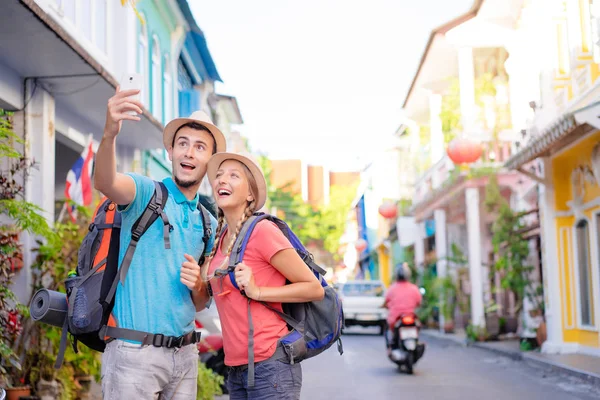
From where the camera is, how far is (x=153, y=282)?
3.42 m

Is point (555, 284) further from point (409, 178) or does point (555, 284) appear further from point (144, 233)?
point (409, 178)

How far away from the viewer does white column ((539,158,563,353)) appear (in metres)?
15.0

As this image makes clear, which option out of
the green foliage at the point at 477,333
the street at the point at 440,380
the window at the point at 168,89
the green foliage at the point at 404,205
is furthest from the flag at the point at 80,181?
the green foliage at the point at 404,205

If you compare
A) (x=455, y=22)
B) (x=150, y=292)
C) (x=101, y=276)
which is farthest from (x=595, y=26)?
(x=101, y=276)

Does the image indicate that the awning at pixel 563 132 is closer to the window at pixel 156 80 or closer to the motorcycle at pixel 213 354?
the motorcycle at pixel 213 354

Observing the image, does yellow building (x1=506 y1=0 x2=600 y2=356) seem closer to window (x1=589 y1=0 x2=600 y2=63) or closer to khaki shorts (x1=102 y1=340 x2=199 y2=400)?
window (x1=589 y1=0 x2=600 y2=63)

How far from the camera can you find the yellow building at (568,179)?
13594 millimetres

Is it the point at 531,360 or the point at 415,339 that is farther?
the point at 531,360

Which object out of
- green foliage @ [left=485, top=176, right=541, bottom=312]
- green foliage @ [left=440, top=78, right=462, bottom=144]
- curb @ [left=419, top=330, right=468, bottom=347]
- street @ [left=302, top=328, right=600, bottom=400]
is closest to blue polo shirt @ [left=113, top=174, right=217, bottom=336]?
street @ [left=302, top=328, right=600, bottom=400]

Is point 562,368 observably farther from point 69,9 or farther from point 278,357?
point 278,357

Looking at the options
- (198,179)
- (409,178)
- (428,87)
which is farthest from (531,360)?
(409,178)

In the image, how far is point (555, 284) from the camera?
15.4 metres

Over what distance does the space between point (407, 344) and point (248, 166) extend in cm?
949

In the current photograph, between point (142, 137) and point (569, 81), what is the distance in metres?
7.45
